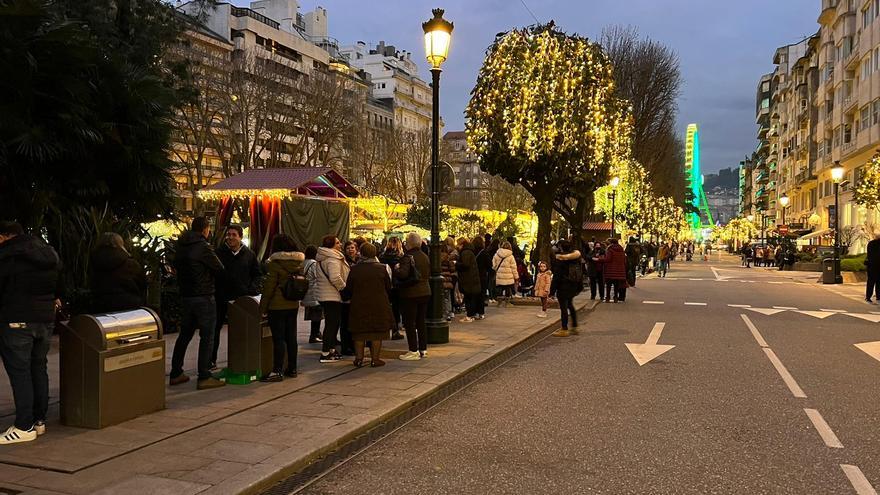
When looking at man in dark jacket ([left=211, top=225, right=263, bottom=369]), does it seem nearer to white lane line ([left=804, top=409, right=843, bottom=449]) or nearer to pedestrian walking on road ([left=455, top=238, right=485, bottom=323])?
white lane line ([left=804, top=409, right=843, bottom=449])

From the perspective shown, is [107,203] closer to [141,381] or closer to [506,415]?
[141,381]

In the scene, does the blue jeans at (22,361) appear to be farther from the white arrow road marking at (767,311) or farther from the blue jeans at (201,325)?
the white arrow road marking at (767,311)

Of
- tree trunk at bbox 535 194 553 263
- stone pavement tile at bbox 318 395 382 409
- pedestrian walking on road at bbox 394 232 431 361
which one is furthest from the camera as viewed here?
tree trunk at bbox 535 194 553 263

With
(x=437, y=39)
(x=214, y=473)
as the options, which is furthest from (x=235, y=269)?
(x=437, y=39)

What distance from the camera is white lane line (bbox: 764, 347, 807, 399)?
767 cm

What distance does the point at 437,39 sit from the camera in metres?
10.8

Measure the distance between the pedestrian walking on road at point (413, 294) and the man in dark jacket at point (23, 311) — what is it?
14.5 ft

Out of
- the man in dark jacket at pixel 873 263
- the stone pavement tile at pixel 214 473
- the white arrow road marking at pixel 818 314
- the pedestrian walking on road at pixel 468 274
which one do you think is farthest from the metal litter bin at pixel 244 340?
the man in dark jacket at pixel 873 263

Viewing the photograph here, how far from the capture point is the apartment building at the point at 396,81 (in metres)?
104

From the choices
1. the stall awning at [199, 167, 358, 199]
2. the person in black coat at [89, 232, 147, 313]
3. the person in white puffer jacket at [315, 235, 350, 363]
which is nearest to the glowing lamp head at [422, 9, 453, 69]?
the person in white puffer jacket at [315, 235, 350, 363]

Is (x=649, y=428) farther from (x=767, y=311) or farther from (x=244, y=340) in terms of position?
(x=767, y=311)

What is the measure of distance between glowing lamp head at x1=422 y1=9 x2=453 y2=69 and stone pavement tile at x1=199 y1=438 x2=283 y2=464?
7.07m

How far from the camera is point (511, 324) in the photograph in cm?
1365

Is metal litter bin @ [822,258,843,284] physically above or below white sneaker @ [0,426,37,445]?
above
